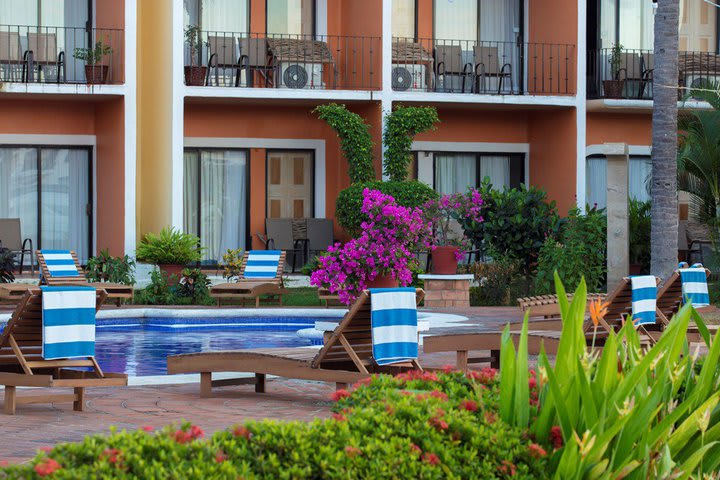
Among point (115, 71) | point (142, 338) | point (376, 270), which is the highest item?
point (115, 71)

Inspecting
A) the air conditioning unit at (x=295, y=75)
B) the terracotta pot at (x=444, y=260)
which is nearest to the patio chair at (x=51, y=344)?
the terracotta pot at (x=444, y=260)

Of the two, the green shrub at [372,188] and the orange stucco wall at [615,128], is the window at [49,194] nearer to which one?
the green shrub at [372,188]

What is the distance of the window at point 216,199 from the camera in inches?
890

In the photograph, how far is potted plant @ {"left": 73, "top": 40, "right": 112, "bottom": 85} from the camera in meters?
20.3

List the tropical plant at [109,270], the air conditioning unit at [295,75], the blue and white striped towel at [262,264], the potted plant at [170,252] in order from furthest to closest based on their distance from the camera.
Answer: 1. the air conditioning unit at [295,75]
2. the potted plant at [170,252]
3. the tropical plant at [109,270]
4. the blue and white striped towel at [262,264]

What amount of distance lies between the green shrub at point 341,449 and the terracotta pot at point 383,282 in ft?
22.8

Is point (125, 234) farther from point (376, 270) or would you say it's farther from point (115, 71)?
point (376, 270)

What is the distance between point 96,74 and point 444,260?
683 cm

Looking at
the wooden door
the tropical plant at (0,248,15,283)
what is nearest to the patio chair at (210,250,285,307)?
the tropical plant at (0,248,15,283)

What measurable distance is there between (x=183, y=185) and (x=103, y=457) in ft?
62.1

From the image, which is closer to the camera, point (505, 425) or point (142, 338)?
point (505, 425)

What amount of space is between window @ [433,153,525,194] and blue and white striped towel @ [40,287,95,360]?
1586 centimetres

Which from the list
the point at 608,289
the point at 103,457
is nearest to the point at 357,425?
the point at 103,457

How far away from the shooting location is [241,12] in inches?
900
